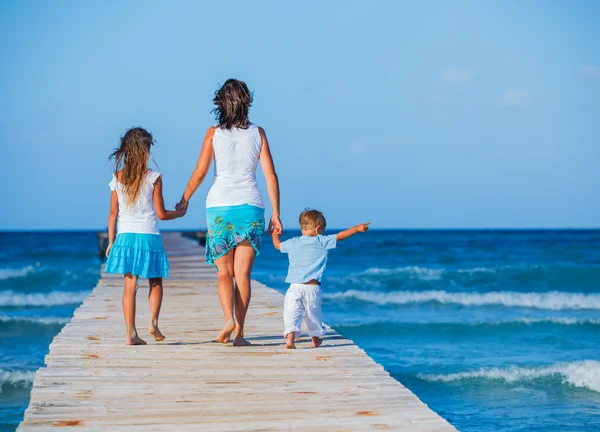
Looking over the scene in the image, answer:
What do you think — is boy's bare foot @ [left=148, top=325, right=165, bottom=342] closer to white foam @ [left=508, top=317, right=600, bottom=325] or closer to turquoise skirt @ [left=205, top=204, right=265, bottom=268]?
turquoise skirt @ [left=205, top=204, right=265, bottom=268]

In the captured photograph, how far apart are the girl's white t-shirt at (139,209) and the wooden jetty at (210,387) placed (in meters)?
0.85

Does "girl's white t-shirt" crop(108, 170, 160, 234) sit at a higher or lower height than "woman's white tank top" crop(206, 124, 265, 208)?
lower

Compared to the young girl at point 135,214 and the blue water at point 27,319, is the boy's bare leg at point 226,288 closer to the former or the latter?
the young girl at point 135,214

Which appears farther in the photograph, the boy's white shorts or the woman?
the boy's white shorts

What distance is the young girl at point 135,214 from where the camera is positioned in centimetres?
510

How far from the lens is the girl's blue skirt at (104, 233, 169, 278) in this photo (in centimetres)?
514

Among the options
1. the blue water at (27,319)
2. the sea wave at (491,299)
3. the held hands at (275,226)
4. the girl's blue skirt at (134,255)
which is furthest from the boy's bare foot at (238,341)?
the sea wave at (491,299)

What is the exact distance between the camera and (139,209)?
5.17 m

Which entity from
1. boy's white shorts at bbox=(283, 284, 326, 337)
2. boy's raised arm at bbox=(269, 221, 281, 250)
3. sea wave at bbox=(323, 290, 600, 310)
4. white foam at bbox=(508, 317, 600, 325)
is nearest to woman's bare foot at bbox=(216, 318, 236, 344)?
boy's white shorts at bbox=(283, 284, 326, 337)

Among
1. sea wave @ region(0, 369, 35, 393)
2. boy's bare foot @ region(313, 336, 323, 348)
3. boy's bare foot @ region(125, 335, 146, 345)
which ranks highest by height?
boy's bare foot @ region(313, 336, 323, 348)

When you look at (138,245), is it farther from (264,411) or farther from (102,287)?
(102,287)

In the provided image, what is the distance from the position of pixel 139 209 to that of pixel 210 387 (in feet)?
5.13

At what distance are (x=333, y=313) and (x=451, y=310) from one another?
7.95 feet

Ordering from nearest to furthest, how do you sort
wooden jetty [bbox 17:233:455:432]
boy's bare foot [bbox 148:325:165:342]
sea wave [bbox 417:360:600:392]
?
wooden jetty [bbox 17:233:455:432]
boy's bare foot [bbox 148:325:165:342]
sea wave [bbox 417:360:600:392]
